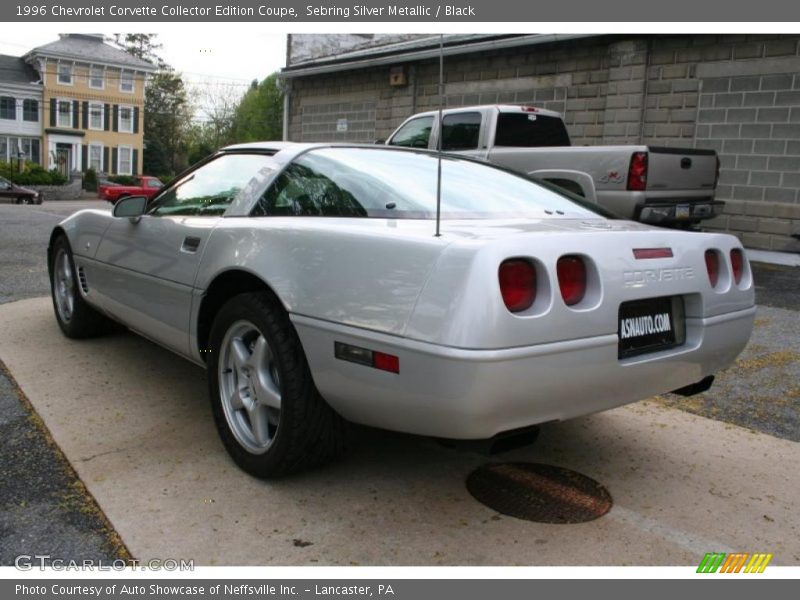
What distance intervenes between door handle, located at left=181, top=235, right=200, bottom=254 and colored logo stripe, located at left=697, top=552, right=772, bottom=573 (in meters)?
2.48

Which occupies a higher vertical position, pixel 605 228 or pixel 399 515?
pixel 605 228

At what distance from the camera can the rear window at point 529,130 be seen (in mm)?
10078

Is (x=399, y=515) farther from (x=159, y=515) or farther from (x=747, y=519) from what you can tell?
(x=747, y=519)

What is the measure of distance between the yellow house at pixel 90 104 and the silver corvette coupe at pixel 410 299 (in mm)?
53021

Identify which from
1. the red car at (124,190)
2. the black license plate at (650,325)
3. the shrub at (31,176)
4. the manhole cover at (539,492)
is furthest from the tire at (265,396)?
the shrub at (31,176)

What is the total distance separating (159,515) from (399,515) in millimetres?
892

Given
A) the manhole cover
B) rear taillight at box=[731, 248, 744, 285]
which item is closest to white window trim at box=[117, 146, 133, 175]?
the manhole cover

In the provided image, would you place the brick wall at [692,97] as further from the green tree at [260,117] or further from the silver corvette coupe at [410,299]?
the green tree at [260,117]

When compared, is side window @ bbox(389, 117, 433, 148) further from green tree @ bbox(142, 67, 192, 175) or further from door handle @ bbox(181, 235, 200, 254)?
green tree @ bbox(142, 67, 192, 175)

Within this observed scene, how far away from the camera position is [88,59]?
170ft

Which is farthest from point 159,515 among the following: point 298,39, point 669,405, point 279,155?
point 298,39

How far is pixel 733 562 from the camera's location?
2602mm

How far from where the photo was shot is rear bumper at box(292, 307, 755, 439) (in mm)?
2350

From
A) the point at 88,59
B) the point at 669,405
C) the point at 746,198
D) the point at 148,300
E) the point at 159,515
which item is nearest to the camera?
the point at 159,515
